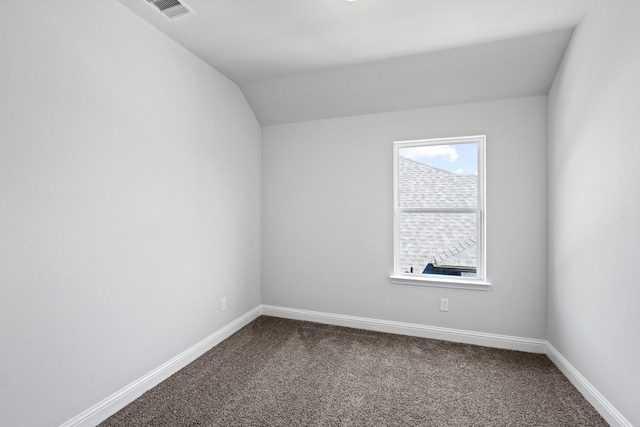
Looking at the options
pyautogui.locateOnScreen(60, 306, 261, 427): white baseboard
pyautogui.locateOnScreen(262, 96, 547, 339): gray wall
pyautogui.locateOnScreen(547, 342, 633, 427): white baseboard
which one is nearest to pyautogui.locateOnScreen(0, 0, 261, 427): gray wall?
pyautogui.locateOnScreen(60, 306, 261, 427): white baseboard

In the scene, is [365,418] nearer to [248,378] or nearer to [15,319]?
[248,378]

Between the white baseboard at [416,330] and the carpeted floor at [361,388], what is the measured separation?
3.6 inches

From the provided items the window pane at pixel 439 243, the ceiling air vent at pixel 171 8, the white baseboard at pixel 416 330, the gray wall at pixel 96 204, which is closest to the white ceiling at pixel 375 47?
the ceiling air vent at pixel 171 8

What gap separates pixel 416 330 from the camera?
288 centimetres

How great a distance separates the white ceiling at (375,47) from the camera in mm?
1867

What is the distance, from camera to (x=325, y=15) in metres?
1.93

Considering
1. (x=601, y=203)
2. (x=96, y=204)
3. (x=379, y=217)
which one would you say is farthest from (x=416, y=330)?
(x=96, y=204)

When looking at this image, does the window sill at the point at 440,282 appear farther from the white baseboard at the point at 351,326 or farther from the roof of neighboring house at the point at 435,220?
the white baseboard at the point at 351,326

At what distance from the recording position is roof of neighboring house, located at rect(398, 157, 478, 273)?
2809mm

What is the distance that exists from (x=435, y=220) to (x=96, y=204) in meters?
2.78

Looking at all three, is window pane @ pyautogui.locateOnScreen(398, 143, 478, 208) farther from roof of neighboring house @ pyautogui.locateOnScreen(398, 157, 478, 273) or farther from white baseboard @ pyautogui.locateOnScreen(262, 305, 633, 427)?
white baseboard @ pyautogui.locateOnScreen(262, 305, 633, 427)

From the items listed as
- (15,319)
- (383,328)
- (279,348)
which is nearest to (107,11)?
(15,319)

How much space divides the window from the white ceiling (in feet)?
1.61

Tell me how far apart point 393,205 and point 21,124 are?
274cm
